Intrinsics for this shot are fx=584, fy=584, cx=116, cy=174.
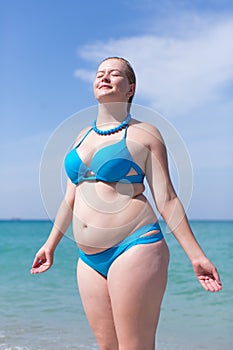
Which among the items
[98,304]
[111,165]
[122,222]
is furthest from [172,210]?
[98,304]

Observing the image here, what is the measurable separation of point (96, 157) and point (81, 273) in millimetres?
587

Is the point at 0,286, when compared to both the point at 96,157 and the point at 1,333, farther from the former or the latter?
the point at 96,157

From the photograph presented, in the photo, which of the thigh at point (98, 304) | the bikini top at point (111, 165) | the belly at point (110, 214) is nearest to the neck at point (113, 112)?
the bikini top at point (111, 165)

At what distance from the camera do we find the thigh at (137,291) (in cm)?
264

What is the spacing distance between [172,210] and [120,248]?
303 mm

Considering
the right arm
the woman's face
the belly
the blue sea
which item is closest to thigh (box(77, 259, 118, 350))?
the belly

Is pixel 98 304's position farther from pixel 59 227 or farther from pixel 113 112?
pixel 113 112

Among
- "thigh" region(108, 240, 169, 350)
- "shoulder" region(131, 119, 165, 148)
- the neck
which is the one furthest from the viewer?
the neck

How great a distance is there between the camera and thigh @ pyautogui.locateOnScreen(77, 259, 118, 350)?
2801mm

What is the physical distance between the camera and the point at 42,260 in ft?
10.3

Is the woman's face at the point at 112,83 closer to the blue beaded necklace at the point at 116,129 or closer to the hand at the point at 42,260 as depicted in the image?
the blue beaded necklace at the point at 116,129

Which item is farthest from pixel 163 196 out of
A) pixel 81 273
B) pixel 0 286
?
pixel 0 286

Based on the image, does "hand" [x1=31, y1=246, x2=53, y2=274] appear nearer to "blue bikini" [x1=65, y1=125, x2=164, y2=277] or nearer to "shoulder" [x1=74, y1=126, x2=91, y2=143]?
"blue bikini" [x1=65, y1=125, x2=164, y2=277]

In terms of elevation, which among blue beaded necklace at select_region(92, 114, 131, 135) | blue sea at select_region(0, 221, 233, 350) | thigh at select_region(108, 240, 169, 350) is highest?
blue beaded necklace at select_region(92, 114, 131, 135)
